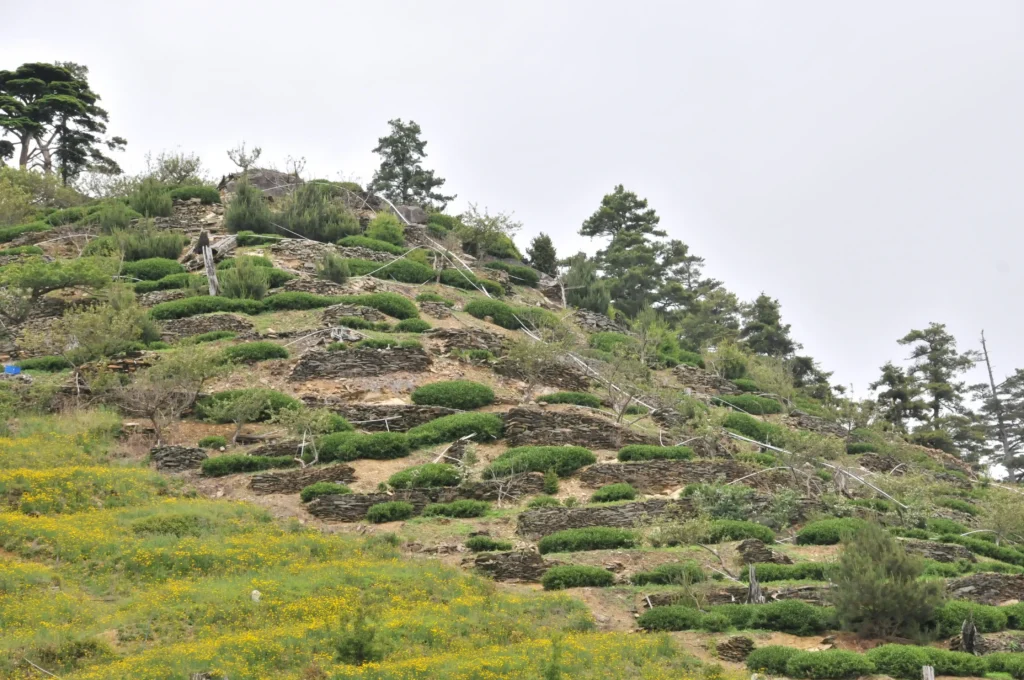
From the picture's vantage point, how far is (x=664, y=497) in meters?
25.4

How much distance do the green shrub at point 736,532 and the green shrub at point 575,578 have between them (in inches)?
157

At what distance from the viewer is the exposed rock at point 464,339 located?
117ft

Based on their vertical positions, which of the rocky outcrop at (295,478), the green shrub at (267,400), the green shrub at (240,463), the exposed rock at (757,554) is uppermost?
the green shrub at (267,400)

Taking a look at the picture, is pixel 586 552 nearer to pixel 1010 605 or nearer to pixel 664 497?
pixel 664 497

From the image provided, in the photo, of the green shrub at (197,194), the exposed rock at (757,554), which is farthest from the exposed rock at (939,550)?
the green shrub at (197,194)

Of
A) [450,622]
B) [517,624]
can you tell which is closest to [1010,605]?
[517,624]

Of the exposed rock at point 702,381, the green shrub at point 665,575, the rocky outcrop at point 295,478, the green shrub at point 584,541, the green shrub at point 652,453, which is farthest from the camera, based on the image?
the exposed rock at point 702,381

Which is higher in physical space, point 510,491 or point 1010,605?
point 510,491

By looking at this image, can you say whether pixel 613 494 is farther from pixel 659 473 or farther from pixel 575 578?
pixel 575 578

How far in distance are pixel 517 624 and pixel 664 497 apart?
9131 mm

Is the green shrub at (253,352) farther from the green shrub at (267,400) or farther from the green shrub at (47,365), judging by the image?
the green shrub at (47,365)

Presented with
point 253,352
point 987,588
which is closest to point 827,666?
point 987,588

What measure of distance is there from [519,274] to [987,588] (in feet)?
114

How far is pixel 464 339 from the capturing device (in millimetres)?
36031
